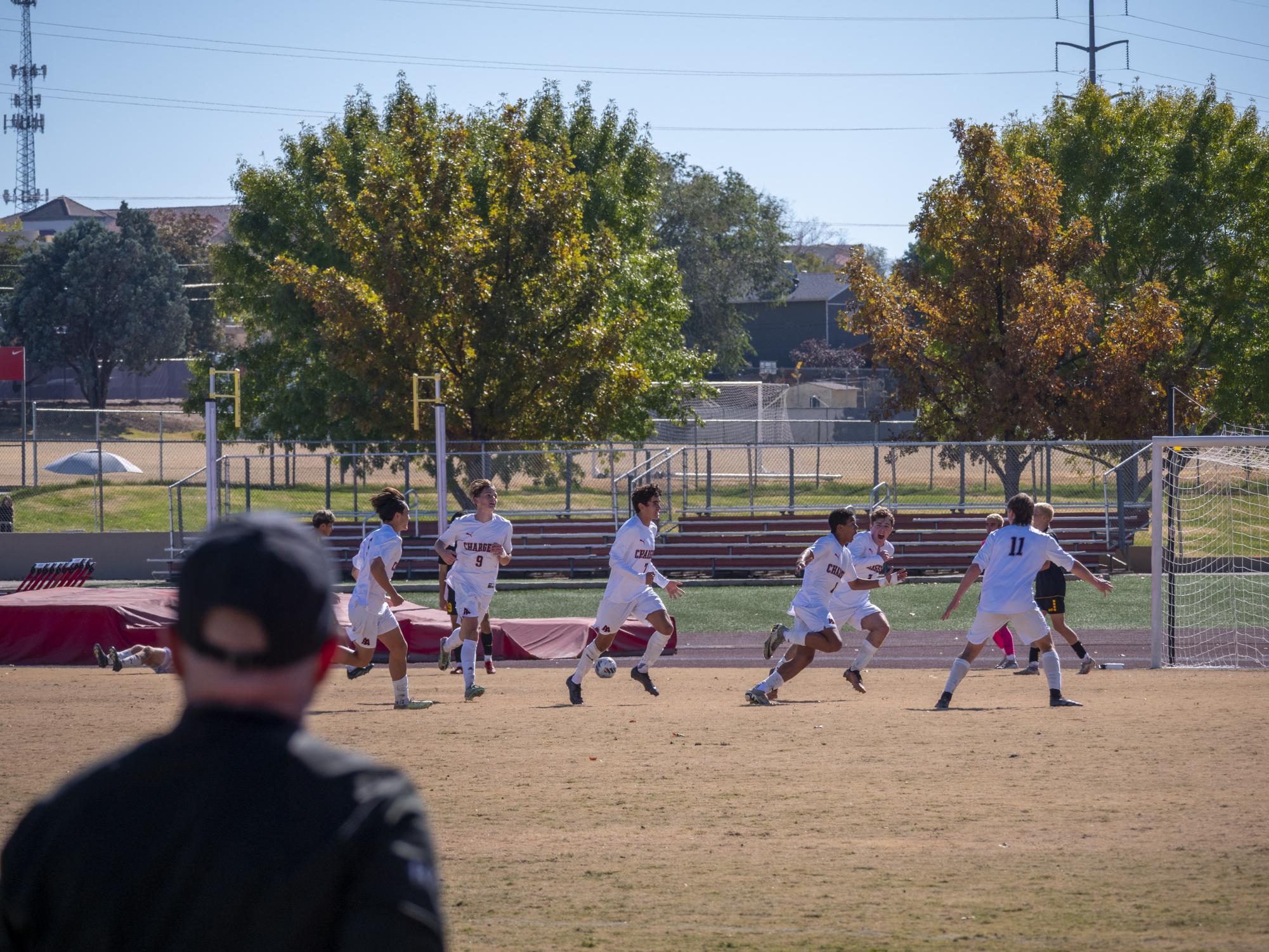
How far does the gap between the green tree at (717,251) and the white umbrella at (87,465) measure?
38.6m

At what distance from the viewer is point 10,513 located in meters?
33.6

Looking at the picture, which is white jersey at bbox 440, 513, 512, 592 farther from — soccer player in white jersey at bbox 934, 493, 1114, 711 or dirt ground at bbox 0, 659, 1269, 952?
soccer player in white jersey at bbox 934, 493, 1114, 711

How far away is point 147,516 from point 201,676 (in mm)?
38977

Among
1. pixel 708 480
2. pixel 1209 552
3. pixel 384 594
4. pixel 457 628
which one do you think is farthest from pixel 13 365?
pixel 1209 552

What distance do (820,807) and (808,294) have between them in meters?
71.9

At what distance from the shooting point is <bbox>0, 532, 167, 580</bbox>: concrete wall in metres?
31.4

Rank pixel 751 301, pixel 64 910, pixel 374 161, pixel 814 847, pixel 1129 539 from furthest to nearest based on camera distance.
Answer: pixel 751 301 → pixel 374 161 → pixel 1129 539 → pixel 814 847 → pixel 64 910

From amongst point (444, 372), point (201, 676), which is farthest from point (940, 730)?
point (444, 372)

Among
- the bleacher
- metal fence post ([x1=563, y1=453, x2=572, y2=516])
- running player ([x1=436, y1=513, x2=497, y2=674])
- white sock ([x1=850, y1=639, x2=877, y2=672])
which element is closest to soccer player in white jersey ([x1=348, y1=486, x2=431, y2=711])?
running player ([x1=436, y1=513, x2=497, y2=674])

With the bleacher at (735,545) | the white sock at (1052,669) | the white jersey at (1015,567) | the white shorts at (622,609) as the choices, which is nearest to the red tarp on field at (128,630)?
the white shorts at (622,609)

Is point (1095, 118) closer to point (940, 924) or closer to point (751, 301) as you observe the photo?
point (940, 924)

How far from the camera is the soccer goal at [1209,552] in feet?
52.1

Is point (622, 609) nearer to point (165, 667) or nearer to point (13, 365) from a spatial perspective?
point (165, 667)

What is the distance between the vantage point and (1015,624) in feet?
40.2
